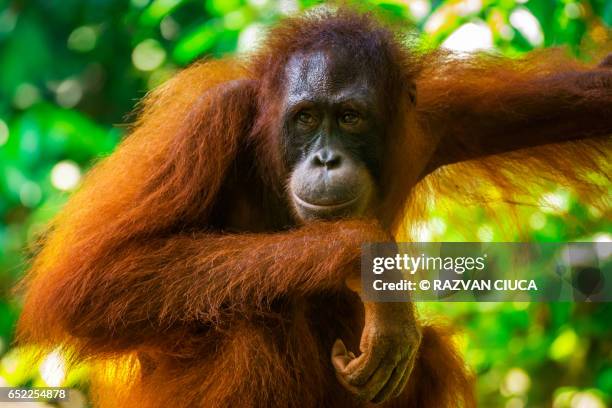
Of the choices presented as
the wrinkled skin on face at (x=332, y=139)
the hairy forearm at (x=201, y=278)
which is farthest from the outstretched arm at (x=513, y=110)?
the hairy forearm at (x=201, y=278)

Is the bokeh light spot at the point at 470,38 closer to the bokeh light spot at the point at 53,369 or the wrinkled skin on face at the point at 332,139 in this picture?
the wrinkled skin on face at the point at 332,139

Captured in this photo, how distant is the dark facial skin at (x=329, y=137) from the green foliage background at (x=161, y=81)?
14.4 inches

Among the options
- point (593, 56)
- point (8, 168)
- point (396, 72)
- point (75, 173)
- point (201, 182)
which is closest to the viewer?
point (201, 182)

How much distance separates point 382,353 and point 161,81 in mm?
1608

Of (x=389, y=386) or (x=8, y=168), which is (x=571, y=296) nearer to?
(x=389, y=386)

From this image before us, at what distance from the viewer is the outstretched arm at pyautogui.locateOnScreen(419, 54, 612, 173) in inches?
105

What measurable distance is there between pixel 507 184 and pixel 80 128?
1.62 metres

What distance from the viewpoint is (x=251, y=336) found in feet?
7.21

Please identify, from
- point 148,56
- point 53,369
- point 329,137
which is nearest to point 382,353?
point 329,137

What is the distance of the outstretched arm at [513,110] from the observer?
2660 millimetres

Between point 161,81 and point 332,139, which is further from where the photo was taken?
point 161,81

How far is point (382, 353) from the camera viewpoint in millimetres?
2021

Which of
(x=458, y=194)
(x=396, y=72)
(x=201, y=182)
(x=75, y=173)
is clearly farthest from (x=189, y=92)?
(x=75, y=173)

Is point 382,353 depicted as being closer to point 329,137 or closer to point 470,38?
point 329,137
